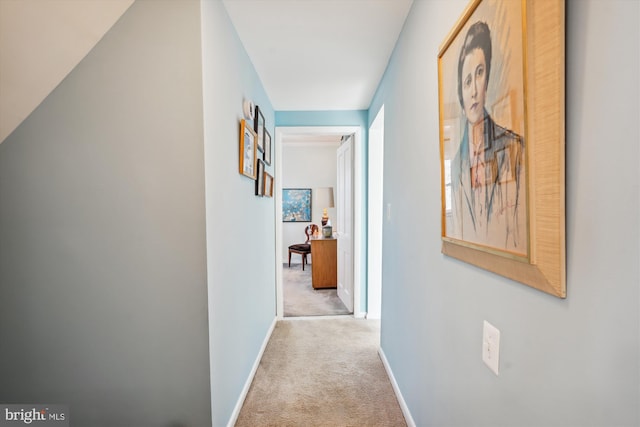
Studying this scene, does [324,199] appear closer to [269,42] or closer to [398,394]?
[269,42]

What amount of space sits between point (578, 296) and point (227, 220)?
146cm

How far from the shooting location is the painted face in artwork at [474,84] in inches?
32.5

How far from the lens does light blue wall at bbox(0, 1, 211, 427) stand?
1305mm

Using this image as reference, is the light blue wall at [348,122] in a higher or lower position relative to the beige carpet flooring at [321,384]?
higher

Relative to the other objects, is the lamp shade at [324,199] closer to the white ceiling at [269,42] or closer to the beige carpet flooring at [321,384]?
the white ceiling at [269,42]

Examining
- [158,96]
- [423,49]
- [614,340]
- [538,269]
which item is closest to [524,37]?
[538,269]

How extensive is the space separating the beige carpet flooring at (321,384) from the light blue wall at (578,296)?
707mm

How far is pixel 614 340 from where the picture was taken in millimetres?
479

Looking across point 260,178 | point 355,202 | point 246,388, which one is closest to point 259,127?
point 260,178

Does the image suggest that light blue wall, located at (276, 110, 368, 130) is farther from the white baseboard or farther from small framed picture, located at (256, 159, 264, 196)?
the white baseboard

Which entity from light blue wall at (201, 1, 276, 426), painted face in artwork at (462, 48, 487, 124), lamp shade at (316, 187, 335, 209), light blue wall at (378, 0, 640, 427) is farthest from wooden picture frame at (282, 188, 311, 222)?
painted face in artwork at (462, 48, 487, 124)

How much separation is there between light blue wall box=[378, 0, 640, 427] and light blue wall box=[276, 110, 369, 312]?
6.53ft

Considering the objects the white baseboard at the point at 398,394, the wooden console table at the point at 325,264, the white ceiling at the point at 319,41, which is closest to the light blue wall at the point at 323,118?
the white ceiling at the point at 319,41

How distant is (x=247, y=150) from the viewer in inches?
77.5
